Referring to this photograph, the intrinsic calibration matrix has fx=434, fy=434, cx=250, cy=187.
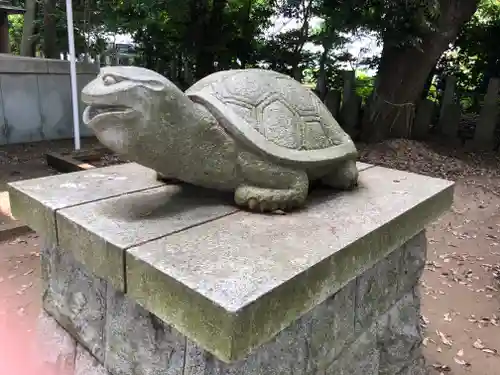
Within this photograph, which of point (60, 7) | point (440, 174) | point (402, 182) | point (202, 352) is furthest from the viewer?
point (60, 7)

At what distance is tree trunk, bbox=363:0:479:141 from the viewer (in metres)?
5.18

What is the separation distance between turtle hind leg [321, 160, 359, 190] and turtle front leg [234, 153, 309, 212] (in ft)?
0.87

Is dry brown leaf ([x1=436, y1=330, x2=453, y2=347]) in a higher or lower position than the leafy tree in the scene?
lower

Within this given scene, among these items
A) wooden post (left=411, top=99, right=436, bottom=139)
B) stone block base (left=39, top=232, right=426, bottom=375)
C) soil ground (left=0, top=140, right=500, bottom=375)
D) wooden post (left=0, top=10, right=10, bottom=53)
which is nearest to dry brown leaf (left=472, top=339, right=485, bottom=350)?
soil ground (left=0, top=140, right=500, bottom=375)

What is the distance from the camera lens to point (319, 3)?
5.93 metres

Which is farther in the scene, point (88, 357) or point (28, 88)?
point (28, 88)

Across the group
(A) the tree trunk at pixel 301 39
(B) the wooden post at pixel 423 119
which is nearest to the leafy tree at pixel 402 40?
(B) the wooden post at pixel 423 119

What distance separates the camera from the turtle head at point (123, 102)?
119cm

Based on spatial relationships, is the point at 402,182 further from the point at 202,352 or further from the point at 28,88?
the point at 28,88

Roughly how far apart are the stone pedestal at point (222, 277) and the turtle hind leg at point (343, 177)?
0.04 metres

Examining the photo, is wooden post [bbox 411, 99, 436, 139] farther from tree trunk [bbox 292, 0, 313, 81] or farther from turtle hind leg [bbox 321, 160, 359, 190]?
turtle hind leg [bbox 321, 160, 359, 190]

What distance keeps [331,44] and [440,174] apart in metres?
2.34

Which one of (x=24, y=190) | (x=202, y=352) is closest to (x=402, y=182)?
(x=202, y=352)

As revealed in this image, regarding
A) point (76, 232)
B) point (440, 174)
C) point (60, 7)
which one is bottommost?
point (440, 174)
